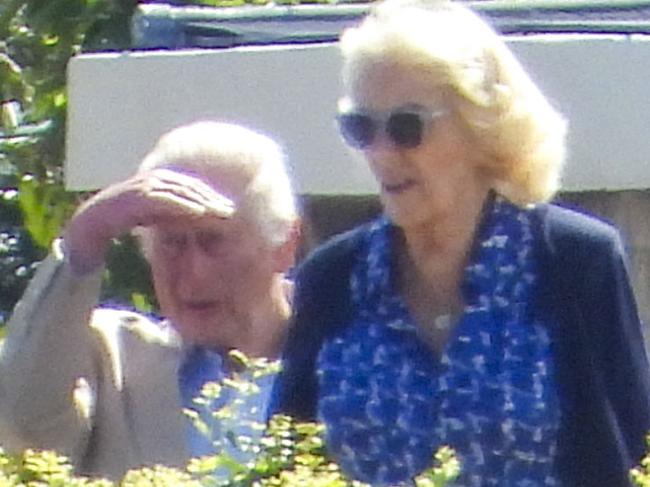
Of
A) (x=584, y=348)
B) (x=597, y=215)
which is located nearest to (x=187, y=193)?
(x=584, y=348)

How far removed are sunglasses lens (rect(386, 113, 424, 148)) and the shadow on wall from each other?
81 cm

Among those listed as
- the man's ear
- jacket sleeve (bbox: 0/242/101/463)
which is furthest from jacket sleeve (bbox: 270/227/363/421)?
jacket sleeve (bbox: 0/242/101/463)

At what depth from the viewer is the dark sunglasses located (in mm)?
3766

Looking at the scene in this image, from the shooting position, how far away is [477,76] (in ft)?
12.7

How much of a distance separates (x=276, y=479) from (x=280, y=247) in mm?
1536

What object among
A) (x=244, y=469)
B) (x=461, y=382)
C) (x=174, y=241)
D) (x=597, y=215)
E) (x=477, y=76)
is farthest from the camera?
(x=597, y=215)

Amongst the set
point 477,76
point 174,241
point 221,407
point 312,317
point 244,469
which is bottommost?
point 244,469

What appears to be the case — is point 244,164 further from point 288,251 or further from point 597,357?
point 597,357

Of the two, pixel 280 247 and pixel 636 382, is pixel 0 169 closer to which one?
pixel 280 247

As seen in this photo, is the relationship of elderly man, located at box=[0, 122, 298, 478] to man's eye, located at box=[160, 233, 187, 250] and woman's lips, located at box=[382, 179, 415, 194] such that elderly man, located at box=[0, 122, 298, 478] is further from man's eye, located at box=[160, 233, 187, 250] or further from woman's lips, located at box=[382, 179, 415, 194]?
woman's lips, located at box=[382, 179, 415, 194]

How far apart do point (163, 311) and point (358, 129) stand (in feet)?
1.73

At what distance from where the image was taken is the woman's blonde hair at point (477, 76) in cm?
383

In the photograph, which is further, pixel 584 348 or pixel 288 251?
pixel 288 251

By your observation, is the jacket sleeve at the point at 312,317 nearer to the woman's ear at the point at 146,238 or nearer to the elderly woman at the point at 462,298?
the elderly woman at the point at 462,298
